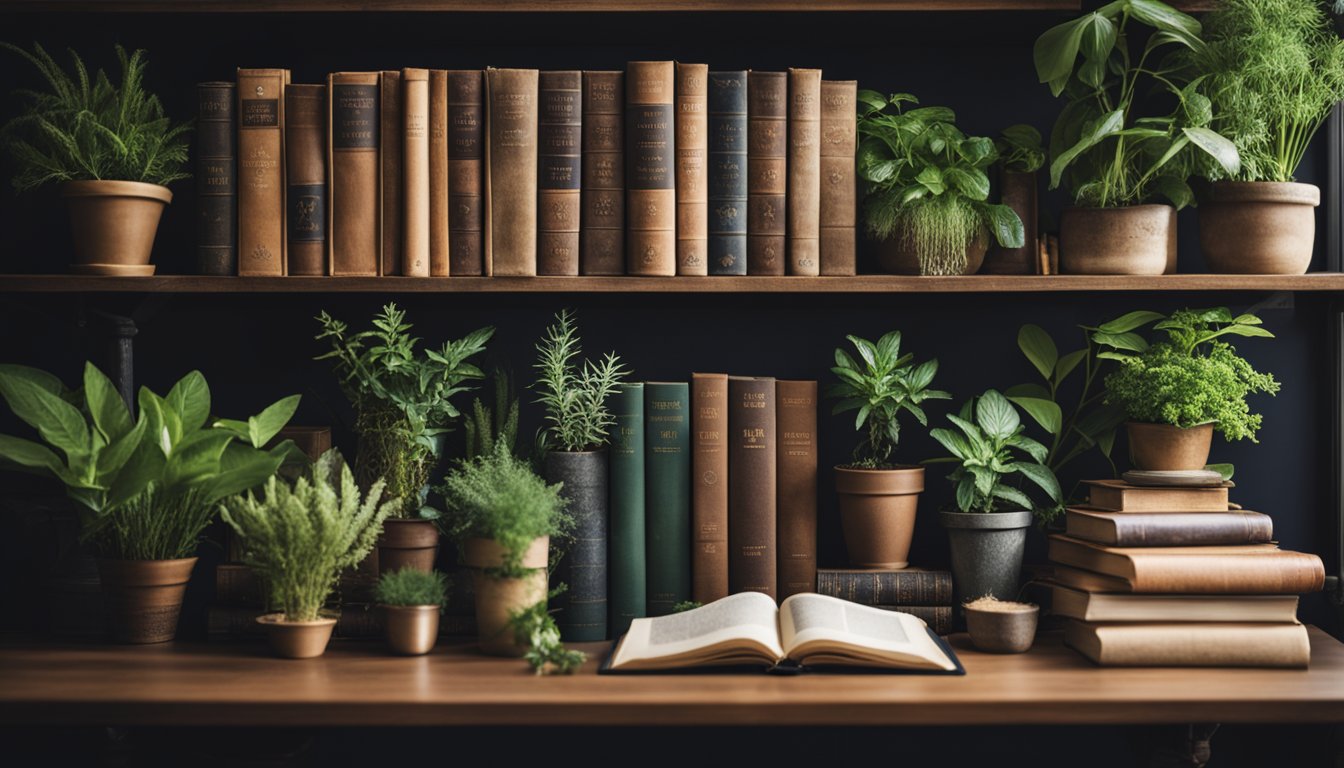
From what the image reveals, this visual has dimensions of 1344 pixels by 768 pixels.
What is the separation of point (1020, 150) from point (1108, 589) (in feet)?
2.24

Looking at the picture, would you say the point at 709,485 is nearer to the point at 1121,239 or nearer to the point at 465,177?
the point at 465,177

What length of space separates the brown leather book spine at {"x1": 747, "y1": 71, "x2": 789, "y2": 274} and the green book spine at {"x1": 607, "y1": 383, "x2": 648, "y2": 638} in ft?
Answer: 0.93

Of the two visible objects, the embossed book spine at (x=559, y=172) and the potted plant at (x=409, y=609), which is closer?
the potted plant at (x=409, y=609)

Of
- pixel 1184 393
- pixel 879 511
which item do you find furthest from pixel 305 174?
pixel 1184 393

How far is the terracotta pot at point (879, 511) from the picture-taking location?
1681 millimetres

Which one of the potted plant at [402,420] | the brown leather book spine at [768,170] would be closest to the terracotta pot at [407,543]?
the potted plant at [402,420]

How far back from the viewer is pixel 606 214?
5.45 ft

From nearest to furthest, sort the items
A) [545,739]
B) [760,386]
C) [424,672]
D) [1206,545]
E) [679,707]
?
1. [679,707]
2. [424,672]
3. [1206,545]
4. [760,386]
5. [545,739]

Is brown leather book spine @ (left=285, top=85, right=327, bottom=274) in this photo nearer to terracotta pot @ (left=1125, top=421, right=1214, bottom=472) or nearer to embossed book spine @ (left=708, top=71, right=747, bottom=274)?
embossed book spine @ (left=708, top=71, right=747, bottom=274)

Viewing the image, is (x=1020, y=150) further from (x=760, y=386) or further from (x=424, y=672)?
(x=424, y=672)

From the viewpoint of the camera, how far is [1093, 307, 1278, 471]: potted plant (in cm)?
161

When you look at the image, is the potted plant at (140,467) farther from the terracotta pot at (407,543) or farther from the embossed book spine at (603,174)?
the embossed book spine at (603,174)

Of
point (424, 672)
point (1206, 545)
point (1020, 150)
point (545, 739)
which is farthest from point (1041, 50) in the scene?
point (545, 739)

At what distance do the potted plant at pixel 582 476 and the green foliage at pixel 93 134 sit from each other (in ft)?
2.26
